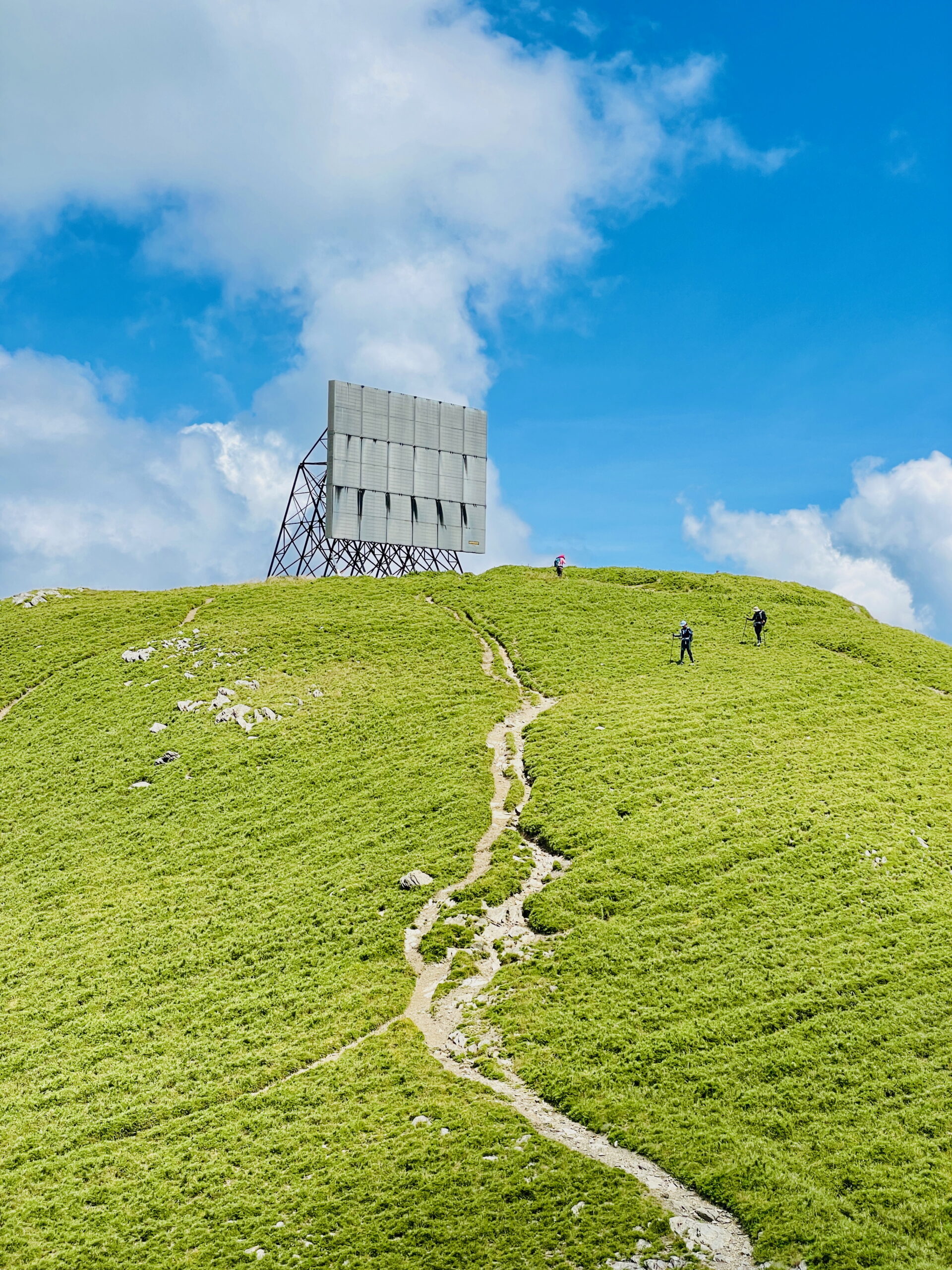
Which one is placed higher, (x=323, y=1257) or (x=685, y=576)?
(x=685, y=576)

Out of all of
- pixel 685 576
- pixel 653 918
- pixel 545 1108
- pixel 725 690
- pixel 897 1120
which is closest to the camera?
pixel 897 1120

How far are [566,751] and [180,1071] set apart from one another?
2127 cm

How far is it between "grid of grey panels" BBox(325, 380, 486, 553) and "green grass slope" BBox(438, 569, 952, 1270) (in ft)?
80.0

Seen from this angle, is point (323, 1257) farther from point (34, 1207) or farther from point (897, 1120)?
point (897, 1120)

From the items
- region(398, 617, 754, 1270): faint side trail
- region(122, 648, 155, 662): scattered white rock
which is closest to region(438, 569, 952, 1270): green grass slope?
region(398, 617, 754, 1270): faint side trail

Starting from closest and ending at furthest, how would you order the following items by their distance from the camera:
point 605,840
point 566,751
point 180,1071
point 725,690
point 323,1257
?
point 323,1257
point 180,1071
point 605,840
point 566,751
point 725,690

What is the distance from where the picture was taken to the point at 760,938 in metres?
28.8

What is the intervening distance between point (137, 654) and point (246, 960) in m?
28.4

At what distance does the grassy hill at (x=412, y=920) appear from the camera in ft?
66.6

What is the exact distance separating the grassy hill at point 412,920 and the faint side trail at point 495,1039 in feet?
1.64

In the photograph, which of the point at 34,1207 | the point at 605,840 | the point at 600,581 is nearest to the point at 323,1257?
the point at 34,1207

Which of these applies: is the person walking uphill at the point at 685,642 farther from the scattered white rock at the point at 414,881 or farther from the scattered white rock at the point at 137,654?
the scattered white rock at the point at 137,654

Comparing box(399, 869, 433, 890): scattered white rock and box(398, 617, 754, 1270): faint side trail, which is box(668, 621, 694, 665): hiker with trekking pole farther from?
box(399, 869, 433, 890): scattered white rock

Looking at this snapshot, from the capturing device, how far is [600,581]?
70.1m
